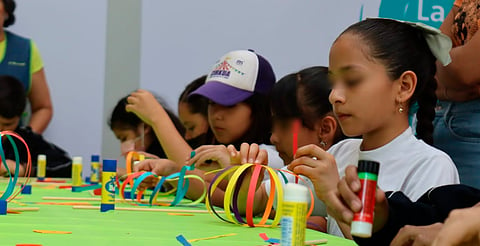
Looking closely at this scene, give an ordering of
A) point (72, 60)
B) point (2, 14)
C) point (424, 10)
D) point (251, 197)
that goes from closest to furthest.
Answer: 1. point (251, 197)
2. point (424, 10)
3. point (2, 14)
4. point (72, 60)

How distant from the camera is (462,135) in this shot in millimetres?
1504

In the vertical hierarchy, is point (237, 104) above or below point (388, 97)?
below

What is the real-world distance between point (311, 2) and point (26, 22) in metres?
1.58

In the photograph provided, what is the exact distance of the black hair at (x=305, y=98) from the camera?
1793 millimetres

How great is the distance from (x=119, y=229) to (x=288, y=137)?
0.80 meters

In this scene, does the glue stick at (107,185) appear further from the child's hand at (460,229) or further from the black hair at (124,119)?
the black hair at (124,119)

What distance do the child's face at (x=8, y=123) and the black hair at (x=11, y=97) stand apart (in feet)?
0.05

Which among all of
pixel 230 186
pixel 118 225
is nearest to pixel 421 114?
pixel 230 186

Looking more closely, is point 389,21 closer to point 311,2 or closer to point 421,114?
point 421,114

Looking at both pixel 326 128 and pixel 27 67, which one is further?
pixel 27 67

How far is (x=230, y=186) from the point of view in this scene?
125 cm

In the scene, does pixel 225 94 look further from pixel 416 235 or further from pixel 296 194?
pixel 296 194

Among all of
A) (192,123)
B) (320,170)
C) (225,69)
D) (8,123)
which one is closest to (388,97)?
(320,170)

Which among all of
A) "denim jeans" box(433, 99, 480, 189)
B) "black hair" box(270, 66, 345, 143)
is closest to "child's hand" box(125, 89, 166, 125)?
"black hair" box(270, 66, 345, 143)
